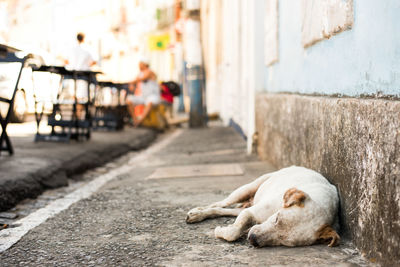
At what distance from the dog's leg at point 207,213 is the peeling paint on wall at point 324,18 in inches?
50.6

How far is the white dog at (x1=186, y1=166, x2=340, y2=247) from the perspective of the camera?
108 inches

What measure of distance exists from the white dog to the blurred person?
9737 mm

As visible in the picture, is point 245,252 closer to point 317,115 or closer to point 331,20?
point 317,115

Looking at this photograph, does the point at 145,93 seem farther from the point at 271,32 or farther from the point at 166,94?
the point at 271,32

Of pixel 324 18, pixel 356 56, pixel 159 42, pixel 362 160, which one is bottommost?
pixel 362 160

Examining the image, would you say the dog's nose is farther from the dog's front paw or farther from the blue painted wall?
the blue painted wall

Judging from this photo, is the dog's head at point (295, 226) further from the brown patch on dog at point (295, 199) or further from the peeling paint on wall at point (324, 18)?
the peeling paint on wall at point (324, 18)

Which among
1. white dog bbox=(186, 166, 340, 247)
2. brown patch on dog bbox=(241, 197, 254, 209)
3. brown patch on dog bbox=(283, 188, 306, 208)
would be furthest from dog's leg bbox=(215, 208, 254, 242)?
brown patch on dog bbox=(241, 197, 254, 209)

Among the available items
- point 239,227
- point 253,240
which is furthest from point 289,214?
point 239,227

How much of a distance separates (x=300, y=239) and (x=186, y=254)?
0.58 meters

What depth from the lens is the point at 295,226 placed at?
9.05ft

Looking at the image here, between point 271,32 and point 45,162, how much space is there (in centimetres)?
282

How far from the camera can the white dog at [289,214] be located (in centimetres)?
275

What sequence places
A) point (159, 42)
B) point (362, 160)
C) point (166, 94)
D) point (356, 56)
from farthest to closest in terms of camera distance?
point (159, 42) → point (166, 94) → point (356, 56) → point (362, 160)
